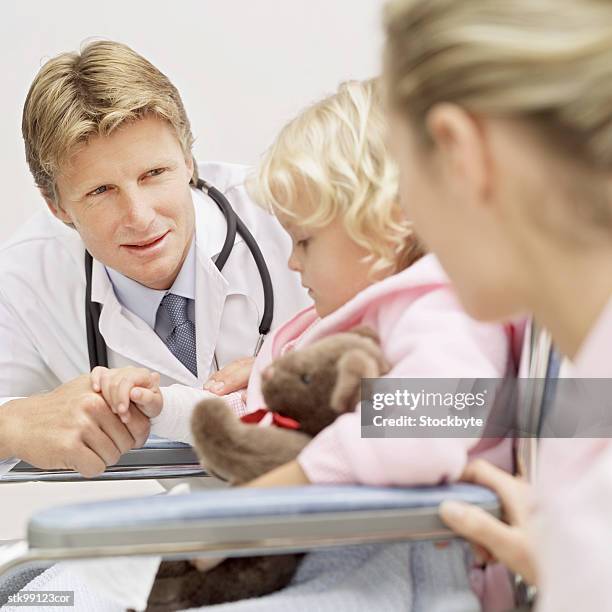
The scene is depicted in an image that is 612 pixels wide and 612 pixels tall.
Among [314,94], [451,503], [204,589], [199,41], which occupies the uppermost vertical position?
[199,41]

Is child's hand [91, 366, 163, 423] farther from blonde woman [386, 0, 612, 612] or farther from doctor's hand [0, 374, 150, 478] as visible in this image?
blonde woman [386, 0, 612, 612]

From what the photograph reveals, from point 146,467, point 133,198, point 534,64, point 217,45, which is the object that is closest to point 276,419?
point 146,467

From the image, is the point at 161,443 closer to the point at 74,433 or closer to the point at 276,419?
the point at 74,433

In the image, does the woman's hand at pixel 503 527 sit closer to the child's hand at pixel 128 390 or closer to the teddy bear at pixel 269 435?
the teddy bear at pixel 269 435

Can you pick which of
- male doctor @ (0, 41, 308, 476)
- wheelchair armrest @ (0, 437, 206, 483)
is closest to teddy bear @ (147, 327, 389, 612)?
wheelchair armrest @ (0, 437, 206, 483)

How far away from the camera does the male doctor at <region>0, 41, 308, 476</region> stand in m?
1.64

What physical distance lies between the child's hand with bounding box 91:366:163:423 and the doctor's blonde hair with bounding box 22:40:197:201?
467mm

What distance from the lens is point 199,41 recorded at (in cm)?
253

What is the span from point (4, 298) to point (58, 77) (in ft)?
1.45

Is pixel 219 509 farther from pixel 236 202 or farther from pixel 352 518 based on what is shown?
pixel 236 202

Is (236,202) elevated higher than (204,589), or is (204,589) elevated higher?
(236,202)

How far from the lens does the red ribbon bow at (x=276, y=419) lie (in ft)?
3.34

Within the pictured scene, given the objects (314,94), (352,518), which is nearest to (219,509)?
(352,518)

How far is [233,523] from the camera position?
80 centimetres
